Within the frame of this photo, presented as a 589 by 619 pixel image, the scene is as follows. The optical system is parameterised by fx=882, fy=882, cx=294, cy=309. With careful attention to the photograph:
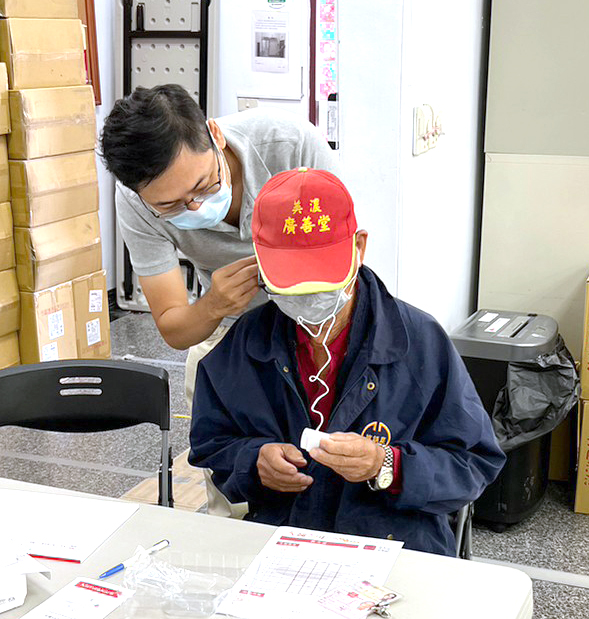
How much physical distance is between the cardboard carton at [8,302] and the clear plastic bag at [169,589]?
8.13 feet

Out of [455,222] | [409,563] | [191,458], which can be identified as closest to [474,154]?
[455,222]

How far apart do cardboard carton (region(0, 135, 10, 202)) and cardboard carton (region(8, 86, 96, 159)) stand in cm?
3

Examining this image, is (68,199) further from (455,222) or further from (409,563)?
(409,563)

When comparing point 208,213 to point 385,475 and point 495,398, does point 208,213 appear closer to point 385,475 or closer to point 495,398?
point 385,475

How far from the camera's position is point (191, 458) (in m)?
1.61

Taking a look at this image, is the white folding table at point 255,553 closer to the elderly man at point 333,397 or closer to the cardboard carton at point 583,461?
the elderly man at point 333,397

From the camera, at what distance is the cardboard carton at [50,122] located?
11.4 feet

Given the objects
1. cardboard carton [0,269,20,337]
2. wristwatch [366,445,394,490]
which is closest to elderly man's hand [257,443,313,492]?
wristwatch [366,445,394,490]

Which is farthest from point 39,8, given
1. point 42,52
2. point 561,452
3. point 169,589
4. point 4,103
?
point 169,589

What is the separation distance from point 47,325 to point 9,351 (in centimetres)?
19

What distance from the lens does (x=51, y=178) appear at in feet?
12.0

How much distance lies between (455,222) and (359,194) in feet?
2.21

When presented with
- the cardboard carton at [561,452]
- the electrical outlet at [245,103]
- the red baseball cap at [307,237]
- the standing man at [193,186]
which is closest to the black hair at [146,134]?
the standing man at [193,186]

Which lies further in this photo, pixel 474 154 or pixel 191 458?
pixel 474 154
